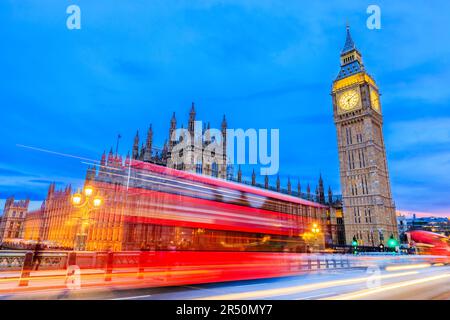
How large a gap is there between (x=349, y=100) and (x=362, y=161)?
1341 centimetres

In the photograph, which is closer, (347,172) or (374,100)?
(347,172)

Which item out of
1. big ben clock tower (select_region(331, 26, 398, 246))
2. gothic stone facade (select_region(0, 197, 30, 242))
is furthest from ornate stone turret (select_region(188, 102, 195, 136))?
gothic stone facade (select_region(0, 197, 30, 242))

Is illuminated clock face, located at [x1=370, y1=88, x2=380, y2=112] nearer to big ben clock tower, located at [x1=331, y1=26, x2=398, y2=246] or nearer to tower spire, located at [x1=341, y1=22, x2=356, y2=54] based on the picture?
big ben clock tower, located at [x1=331, y1=26, x2=398, y2=246]

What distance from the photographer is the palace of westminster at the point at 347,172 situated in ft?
149

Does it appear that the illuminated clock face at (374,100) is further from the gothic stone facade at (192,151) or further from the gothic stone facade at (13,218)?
the gothic stone facade at (13,218)

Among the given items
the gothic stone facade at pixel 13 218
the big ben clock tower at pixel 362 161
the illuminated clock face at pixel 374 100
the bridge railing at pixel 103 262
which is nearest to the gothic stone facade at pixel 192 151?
the gothic stone facade at pixel 13 218

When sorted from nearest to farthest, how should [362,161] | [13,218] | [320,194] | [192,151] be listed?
[192,151]
[13,218]
[362,161]
[320,194]

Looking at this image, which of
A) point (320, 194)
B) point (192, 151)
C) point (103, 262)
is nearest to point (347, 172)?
point (320, 194)

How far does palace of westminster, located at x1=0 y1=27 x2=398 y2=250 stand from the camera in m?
45.5

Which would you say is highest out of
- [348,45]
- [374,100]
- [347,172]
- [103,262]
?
[348,45]

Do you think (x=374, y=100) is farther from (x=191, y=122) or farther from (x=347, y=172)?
(x=191, y=122)

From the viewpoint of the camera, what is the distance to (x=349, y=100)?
5750cm

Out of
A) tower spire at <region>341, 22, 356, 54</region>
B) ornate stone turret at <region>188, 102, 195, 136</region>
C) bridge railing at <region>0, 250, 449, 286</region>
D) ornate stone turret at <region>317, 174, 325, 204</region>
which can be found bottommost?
bridge railing at <region>0, 250, 449, 286</region>

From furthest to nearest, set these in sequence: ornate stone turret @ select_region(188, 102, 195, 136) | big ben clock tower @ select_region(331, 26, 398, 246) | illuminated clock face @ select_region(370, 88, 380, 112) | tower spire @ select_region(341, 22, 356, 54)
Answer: tower spire @ select_region(341, 22, 356, 54) < illuminated clock face @ select_region(370, 88, 380, 112) < big ben clock tower @ select_region(331, 26, 398, 246) < ornate stone turret @ select_region(188, 102, 195, 136)
